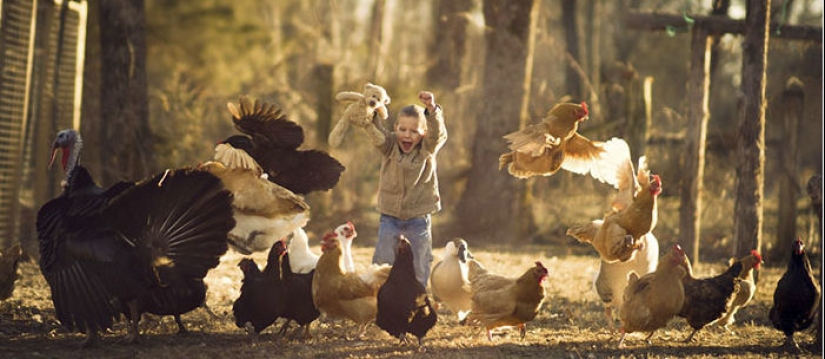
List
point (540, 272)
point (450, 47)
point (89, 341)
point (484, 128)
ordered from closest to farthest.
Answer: point (89, 341) → point (540, 272) → point (484, 128) → point (450, 47)

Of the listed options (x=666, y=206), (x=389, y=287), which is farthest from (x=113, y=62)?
(x=666, y=206)

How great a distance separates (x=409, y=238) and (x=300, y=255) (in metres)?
0.96

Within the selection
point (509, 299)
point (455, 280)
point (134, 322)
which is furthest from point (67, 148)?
point (509, 299)

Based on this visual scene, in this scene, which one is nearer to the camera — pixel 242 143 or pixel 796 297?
pixel 796 297

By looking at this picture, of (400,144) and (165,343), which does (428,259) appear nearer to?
(400,144)

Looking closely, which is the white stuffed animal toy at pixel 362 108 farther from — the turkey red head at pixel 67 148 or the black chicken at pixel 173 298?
the turkey red head at pixel 67 148

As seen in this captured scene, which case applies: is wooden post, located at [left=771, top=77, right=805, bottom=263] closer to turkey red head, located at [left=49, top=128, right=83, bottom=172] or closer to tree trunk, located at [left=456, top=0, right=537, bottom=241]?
tree trunk, located at [left=456, top=0, right=537, bottom=241]

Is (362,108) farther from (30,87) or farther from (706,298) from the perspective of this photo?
(30,87)

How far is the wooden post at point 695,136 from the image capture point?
11.2 metres

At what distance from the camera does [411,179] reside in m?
7.77

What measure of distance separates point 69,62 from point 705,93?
329 inches

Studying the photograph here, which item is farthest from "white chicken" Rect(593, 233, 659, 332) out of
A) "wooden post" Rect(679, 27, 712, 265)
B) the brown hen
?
"wooden post" Rect(679, 27, 712, 265)

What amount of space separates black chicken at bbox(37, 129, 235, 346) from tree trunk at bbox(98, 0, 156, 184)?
525cm

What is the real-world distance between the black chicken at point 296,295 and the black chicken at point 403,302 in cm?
62
